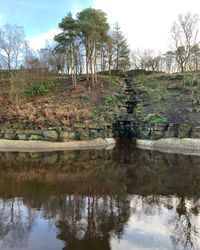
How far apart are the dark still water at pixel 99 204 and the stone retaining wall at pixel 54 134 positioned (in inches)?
215

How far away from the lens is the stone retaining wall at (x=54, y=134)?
21.1 meters

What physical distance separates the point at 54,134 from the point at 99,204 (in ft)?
42.3

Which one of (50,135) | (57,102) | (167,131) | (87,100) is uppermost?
(87,100)

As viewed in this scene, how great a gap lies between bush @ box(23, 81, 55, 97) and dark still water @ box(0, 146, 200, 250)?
47.6 feet

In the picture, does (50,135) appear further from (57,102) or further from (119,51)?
(119,51)

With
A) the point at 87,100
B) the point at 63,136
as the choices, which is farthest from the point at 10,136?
the point at 87,100

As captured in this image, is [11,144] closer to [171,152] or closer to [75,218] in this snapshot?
[171,152]

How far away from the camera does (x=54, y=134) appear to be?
69.7ft

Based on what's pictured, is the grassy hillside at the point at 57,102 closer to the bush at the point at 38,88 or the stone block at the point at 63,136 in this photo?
the bush at the point at 38,88

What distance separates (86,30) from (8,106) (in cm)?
982

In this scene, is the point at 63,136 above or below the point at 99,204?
above

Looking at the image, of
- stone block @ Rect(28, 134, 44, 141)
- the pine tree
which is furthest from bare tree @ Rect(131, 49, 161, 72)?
stone block @ Rect(28, 134, 44, 141)

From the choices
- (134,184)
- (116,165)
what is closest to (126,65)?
(116,165)

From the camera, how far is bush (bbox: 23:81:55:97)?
2926cm
